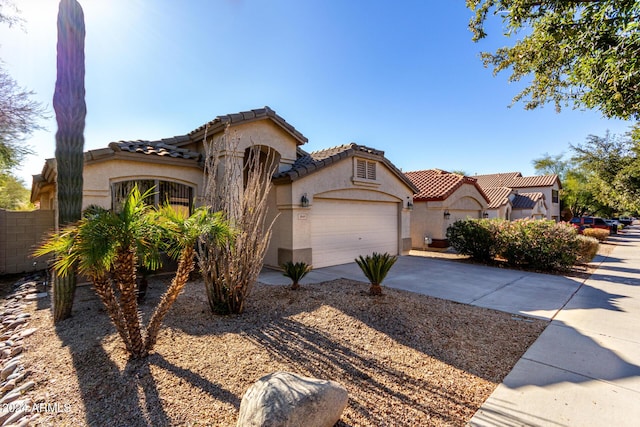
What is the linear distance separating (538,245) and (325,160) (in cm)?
905

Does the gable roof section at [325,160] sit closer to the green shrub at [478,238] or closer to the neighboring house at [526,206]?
the green shrub at [478,238]

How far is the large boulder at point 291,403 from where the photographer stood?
260 cm

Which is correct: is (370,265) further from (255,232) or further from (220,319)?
(220,319)

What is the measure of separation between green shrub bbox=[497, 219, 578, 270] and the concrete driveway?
34.5 inches

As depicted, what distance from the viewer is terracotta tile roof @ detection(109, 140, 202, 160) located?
334 inches

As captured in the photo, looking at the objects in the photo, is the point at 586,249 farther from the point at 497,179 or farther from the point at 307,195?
the point at 497,179

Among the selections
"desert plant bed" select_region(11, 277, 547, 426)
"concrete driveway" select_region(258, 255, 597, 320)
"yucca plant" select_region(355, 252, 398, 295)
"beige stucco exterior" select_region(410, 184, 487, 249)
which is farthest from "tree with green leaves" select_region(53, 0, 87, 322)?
"beige stucco exterior" select_region(410, 184, 487, 249)

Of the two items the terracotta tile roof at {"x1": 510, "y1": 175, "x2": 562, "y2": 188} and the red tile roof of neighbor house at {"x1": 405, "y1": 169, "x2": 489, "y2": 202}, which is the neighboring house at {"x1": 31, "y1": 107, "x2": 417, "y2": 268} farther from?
the terracotta tile roof at {"x1": 510, "y1": 175, "x2": 562, "y2": 188}

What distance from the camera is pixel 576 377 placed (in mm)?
3789

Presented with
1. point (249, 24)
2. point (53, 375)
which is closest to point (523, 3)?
point (249, 24)

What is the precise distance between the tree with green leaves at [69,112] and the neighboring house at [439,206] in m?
15.8

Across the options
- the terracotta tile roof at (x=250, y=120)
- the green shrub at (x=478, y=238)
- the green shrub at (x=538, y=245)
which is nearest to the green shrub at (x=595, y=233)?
the green shrub at (x=538, y=245)

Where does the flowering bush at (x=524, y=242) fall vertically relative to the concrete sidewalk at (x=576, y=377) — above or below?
above

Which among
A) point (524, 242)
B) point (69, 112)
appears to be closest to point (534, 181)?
point (524, 242)
